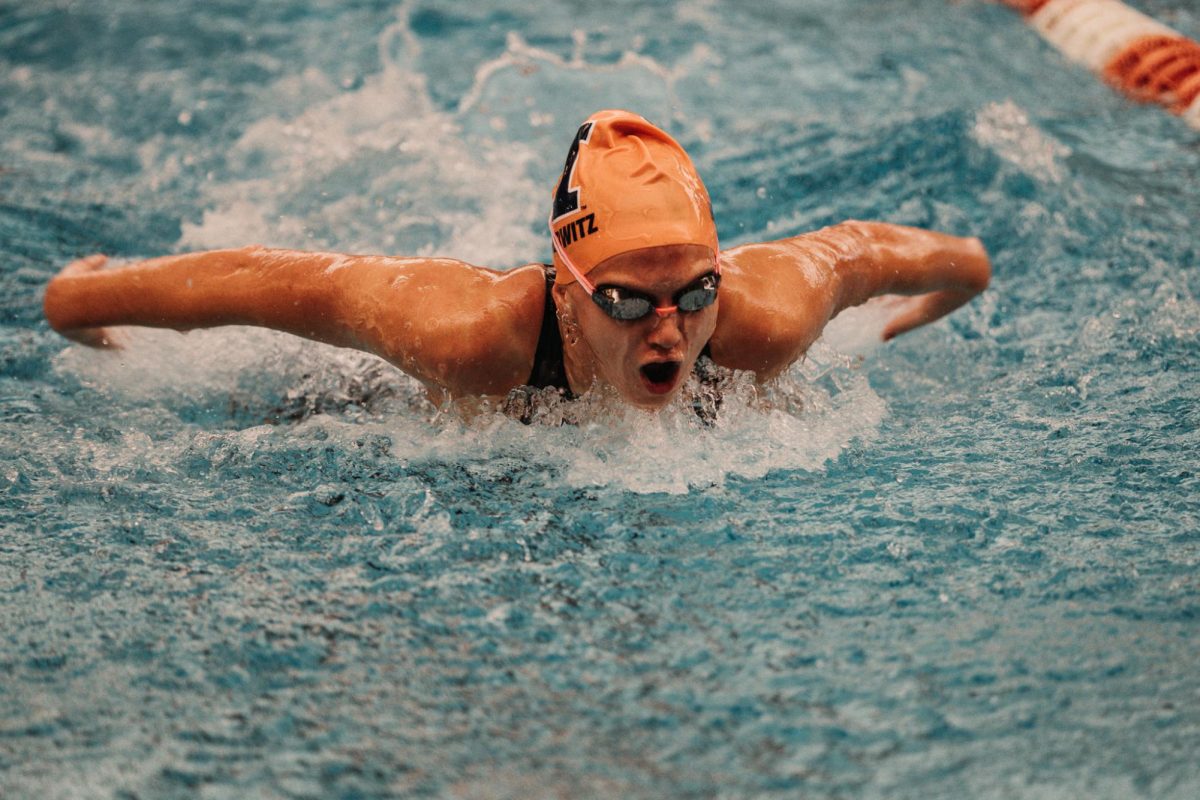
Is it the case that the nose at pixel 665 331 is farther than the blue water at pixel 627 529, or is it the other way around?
the nose at pixel 665 331

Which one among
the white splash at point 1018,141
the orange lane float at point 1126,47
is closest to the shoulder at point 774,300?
the white splash at point 1018,141

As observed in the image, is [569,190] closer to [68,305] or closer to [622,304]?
[622,304]

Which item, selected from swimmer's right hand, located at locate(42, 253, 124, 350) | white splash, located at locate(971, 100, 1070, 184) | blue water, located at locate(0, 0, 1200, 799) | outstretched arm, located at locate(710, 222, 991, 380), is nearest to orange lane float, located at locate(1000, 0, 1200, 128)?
blue water, located at locate(0, 0, 1200, 799)

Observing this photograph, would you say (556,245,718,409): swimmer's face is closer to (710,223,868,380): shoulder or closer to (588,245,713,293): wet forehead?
(588,245,713,293): wet forehead

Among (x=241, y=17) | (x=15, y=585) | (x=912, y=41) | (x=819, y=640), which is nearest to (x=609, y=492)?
(x=819, y=640)

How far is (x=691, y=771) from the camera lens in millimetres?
1964

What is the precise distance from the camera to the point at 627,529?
2.61m

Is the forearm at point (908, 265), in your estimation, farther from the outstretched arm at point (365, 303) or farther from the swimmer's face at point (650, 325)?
the outstretched arm at point (365, 303)

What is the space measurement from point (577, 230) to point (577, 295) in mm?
142

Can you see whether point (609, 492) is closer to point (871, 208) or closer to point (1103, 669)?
point (1103, 669)

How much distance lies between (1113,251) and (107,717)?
11.3 feet

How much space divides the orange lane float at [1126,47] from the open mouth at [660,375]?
376cm

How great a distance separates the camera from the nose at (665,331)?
2.49 m

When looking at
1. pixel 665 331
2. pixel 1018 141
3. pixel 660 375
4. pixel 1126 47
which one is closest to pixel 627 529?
pixel 660 375
